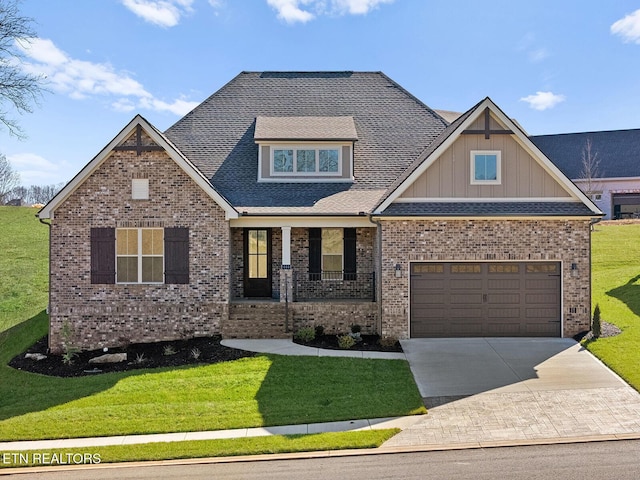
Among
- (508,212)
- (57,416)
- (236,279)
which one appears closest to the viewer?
(57,416)

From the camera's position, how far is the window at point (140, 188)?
13.9m

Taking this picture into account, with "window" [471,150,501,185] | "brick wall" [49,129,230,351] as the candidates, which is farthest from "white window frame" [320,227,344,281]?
"window" [471,150,501,185]

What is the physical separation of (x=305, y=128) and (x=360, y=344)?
8.33m

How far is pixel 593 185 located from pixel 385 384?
131ft

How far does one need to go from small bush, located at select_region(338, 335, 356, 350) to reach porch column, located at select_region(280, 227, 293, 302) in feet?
7.41

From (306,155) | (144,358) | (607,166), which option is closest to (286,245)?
(306,155)

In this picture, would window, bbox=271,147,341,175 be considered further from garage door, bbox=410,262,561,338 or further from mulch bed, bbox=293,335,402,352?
mulch bed, bbox=293,335,402,352

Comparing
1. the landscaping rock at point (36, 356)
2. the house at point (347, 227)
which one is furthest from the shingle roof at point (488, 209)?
the landscaping rock at point (36, 356)

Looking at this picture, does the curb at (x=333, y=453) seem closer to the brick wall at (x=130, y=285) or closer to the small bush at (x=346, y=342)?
the small bush at (x=346, y=342)

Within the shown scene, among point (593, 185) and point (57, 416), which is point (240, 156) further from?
point (593, 185)

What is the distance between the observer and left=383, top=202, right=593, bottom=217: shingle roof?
42.6 feet

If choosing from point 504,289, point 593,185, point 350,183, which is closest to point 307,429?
point 504,289

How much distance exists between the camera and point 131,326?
13.9 m

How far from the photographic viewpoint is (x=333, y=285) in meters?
15.7
